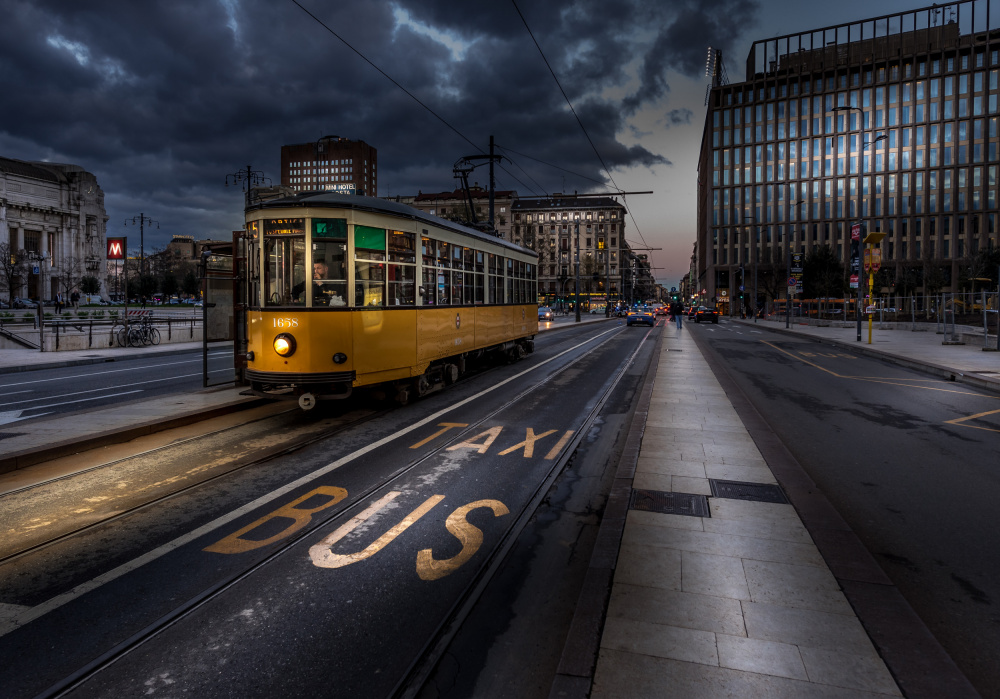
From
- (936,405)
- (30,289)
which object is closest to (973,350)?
(936,405)

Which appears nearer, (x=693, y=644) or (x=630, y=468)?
(x=693, y=644)

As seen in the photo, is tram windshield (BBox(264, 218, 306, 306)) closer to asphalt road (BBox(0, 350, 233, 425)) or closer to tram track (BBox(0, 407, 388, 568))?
tram track (BBox(0, 407, 388, 568))

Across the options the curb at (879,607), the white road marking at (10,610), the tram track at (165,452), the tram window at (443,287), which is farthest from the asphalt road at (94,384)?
the curb at (879,607)

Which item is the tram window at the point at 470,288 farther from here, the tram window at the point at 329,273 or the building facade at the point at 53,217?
the building facade at the point at 53,217

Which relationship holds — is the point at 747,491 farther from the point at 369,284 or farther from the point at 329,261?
the point at 329,261

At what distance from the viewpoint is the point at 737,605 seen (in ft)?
11.6

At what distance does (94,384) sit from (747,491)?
1463 centimetres

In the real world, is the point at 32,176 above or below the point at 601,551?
above

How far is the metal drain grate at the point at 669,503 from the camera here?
5148 millimetres

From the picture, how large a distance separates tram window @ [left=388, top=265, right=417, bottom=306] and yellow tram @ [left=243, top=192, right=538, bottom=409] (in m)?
0.02

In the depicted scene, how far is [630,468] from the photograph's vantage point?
6.43 m

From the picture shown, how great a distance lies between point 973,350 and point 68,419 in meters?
27.4

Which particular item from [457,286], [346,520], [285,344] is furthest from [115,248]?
[346,520]

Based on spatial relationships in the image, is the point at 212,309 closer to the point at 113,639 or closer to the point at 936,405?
the point at 113,639
